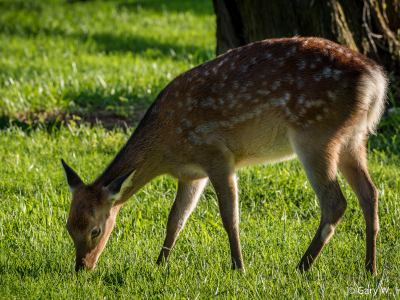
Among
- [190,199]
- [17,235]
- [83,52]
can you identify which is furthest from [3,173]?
[83,52]

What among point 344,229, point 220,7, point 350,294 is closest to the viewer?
point 350,294

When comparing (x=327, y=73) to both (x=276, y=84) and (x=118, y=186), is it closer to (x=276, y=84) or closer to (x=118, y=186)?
(x=276, y=84)

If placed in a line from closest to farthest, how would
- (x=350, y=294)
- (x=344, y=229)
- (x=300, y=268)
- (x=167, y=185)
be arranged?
(x=350, y=294), (x=300, y=268), (x=344, y=229), (x=167, y=185)

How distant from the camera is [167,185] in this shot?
562 cm

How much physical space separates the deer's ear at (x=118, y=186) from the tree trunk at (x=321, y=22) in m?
3.80

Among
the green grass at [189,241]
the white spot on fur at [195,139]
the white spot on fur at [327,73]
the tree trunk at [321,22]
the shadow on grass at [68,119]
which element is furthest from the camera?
the shadow on grass at [68,119]

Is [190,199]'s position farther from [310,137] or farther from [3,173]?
[3,173]

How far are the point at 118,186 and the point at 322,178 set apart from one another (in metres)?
1.57

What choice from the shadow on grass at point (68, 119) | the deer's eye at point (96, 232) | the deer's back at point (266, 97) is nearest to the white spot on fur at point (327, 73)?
the deer's back at point (266, 97)

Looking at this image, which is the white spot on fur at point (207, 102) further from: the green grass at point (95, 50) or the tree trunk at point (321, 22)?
the green grass at point (95, 50)

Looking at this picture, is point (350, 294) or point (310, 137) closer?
point (350, 294)

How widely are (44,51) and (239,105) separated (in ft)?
26.4

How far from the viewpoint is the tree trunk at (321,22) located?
6871 mm

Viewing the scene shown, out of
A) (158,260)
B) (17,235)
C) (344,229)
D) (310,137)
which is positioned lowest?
(344,229)
